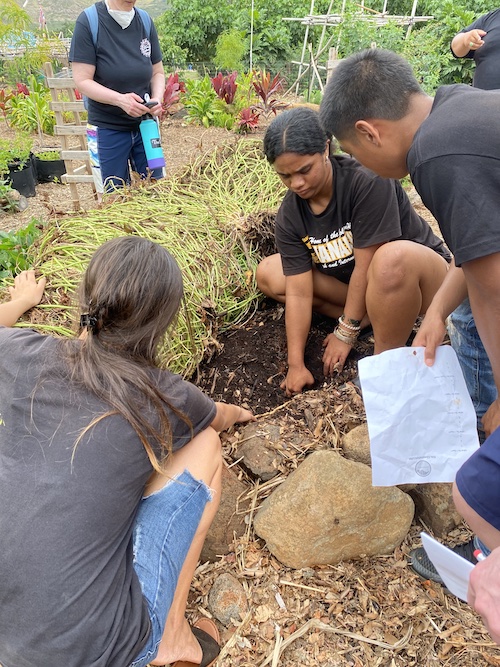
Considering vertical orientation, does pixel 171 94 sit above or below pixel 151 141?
below

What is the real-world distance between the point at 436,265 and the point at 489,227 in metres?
0.86

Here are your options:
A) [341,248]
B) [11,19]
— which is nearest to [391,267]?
[341,248]

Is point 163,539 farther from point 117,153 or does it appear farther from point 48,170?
point 48,170

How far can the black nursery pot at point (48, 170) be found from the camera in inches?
232

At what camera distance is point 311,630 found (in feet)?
5.02

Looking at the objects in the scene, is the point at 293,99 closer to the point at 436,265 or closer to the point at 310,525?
the point at 436,265

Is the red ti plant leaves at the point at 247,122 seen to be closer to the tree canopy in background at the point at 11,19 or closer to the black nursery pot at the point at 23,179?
the black nursery pot at the point at 23,179

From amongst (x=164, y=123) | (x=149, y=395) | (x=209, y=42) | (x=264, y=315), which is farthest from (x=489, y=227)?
(x=209, y=42)

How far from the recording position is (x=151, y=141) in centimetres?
327

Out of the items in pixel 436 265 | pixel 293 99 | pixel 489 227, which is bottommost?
pixel 293 99

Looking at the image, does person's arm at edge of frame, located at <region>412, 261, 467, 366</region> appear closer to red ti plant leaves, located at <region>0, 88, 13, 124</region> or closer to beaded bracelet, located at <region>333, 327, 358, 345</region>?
beaded bracelet, located at <region>333, 327, 358, 345</region>

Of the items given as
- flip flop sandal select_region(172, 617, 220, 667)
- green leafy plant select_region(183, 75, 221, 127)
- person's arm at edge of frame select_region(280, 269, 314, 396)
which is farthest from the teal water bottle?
green leafy plant select_region(183, 75, 221, 127)

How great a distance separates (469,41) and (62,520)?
9.83ft

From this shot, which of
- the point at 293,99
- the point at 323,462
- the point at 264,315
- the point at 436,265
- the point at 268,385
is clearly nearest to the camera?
the point at 323,462
